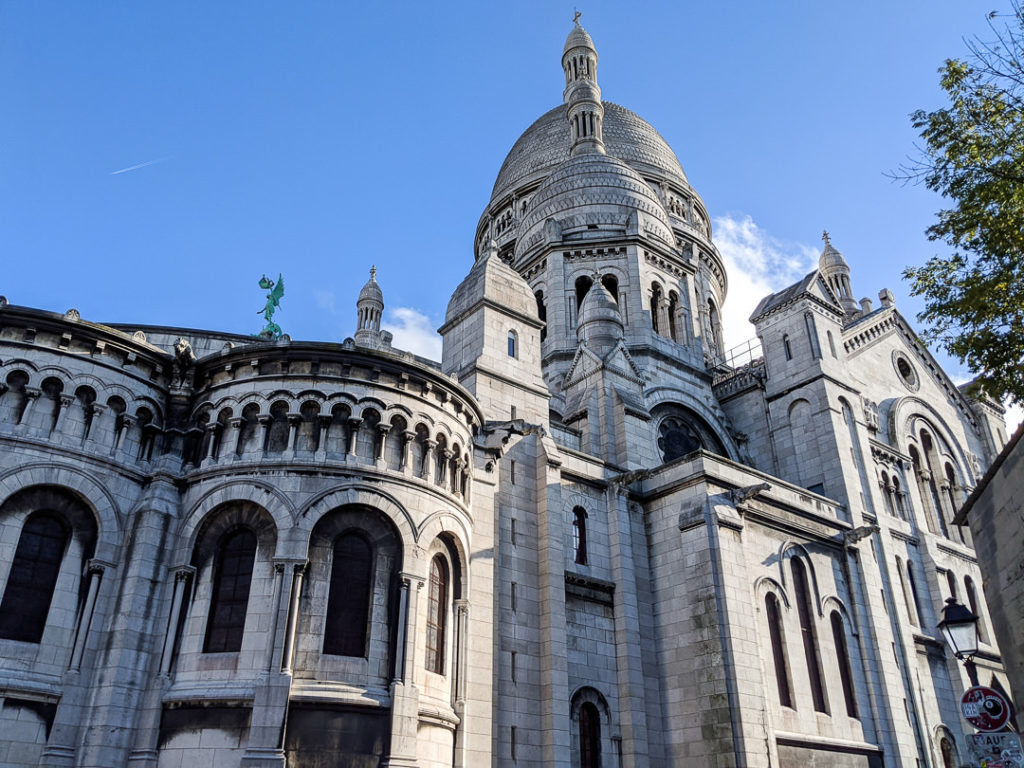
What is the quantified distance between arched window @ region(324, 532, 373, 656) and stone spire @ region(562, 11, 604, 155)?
3287 cm

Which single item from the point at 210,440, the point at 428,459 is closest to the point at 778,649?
the point at 428,459

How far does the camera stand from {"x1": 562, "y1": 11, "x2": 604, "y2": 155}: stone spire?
4831 cm

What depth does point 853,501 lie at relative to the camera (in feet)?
107

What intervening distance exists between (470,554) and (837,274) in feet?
134

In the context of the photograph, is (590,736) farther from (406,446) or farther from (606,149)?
(606,149)

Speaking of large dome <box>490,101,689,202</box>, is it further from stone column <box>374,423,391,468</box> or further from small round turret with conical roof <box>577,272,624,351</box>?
stone column <box>374,423,391,468</box>

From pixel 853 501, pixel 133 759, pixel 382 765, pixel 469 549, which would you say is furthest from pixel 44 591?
pixel 853 501

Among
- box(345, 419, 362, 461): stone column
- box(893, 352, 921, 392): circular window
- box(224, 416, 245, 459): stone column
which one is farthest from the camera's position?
box(893, 352, 921, 392): circular window

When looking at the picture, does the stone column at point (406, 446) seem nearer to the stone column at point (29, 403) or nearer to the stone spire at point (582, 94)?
→ the stone column at point (29, 403)

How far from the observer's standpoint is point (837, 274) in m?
54.9

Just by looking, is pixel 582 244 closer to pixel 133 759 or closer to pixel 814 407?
pixel 814 407

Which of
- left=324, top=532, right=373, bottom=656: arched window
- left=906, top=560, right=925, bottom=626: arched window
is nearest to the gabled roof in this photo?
left=906, top=560, right=925, bottom=626: arched window

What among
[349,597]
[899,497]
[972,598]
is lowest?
[349,597]

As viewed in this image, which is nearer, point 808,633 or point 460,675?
point 460,675
